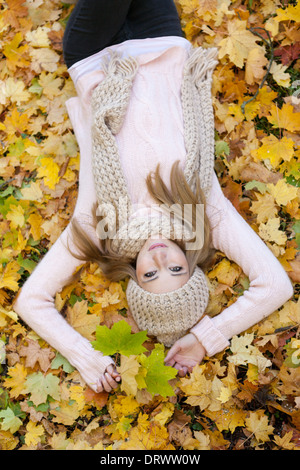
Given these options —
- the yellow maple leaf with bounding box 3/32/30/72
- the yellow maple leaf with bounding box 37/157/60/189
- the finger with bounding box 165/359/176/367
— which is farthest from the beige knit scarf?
the yellow maple leaf with bounding box 3/32/30/72

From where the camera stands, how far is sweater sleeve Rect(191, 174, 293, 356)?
110 inches

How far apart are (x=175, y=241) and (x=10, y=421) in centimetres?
146

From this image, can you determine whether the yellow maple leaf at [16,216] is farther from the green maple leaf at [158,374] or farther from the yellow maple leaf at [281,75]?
the yellow maple leaf at [281,75]

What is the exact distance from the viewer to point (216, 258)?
3076 millimetres

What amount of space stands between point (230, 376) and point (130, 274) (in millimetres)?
844

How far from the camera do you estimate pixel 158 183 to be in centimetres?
284

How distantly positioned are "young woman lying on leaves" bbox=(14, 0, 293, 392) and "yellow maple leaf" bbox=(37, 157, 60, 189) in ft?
1.04

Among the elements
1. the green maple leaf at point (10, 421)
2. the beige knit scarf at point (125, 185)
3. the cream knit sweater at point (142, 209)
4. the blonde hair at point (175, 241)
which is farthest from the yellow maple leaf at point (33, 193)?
the green maple leaf at point (10, 421)

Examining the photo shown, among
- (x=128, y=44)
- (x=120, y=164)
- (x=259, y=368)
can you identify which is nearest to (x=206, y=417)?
(x=259, y=368)

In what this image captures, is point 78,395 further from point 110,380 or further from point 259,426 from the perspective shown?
point 259,426

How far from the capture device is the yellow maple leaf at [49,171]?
11.0 feet

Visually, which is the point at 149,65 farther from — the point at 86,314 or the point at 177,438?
the point at 177,438
